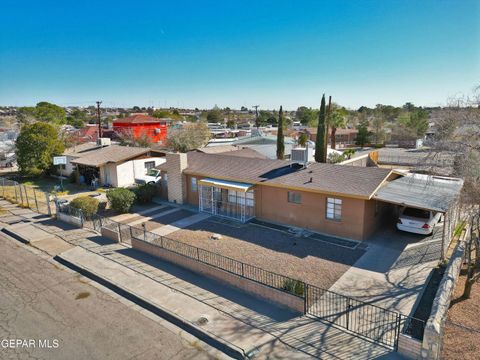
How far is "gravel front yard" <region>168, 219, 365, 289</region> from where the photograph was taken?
13.7 metres

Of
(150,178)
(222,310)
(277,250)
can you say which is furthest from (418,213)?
(150,178)

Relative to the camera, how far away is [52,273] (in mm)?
14477

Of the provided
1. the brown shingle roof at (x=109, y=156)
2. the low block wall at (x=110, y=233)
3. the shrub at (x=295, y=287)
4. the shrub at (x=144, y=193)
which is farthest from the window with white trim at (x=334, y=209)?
the brown shingle roof at (x=109, y=156)

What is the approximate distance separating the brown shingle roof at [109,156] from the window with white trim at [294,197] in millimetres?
16931

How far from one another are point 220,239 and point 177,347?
801 cm

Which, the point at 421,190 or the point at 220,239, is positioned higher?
the point at 421,190

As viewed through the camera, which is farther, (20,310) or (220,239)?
(220,239)

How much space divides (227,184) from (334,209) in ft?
22.3

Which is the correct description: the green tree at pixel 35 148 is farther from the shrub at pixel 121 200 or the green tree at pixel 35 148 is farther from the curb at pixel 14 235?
the shrub at pixel 121 200

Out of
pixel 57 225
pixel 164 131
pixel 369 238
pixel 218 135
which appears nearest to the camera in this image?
pixel 369 238

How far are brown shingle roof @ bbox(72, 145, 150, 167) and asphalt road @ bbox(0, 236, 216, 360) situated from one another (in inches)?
630

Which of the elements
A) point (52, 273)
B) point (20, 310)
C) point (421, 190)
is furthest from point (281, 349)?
point (421, 190)

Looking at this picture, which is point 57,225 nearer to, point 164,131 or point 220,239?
point 220,239

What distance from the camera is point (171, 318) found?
10883 millimetres
